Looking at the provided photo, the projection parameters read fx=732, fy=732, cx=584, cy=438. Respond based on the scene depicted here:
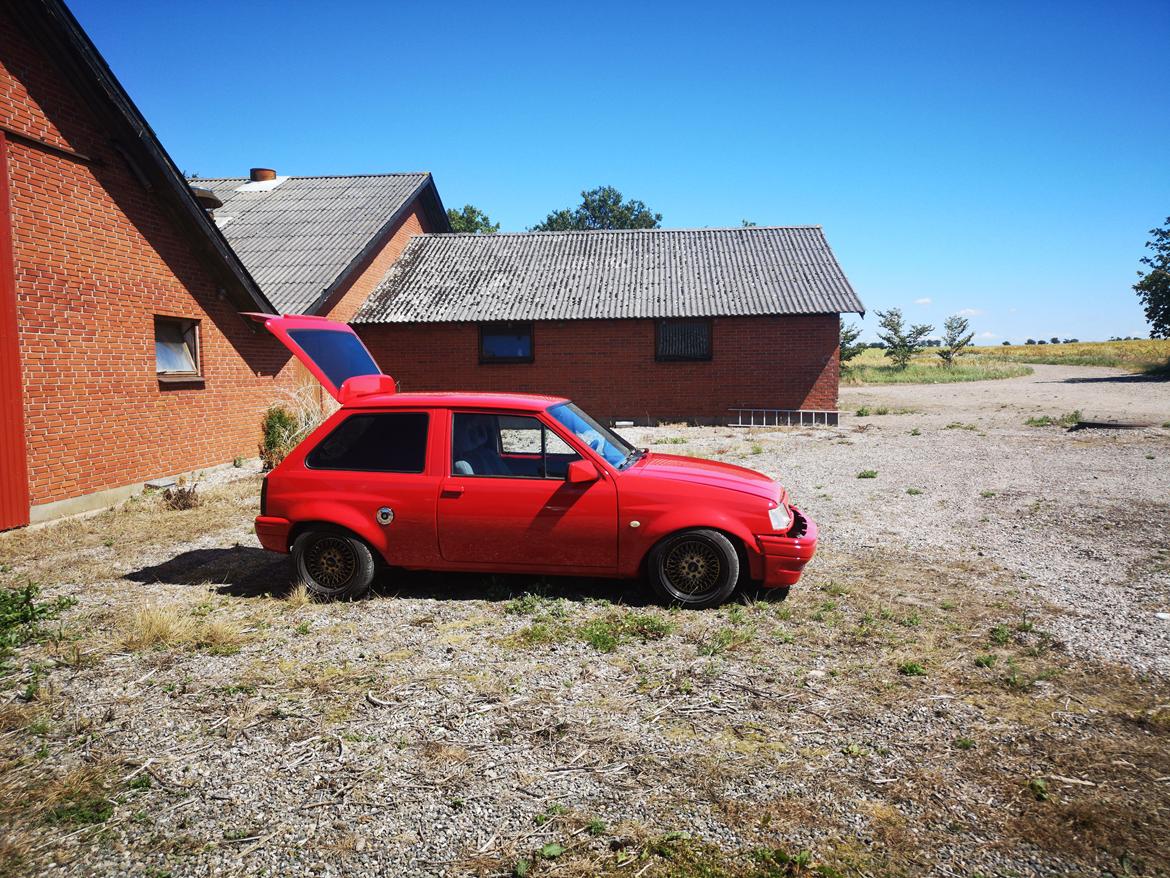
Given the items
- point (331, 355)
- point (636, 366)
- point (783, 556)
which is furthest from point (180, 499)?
point (636, 366)

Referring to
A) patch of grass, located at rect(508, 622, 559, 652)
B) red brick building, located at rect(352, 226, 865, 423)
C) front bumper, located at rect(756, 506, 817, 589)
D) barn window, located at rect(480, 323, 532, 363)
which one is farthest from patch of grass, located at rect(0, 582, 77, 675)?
barn window, located at rect(480, 323, 532, 363)

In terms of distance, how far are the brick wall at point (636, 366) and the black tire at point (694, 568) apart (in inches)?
593

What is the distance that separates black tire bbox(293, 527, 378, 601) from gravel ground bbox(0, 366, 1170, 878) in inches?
7.7

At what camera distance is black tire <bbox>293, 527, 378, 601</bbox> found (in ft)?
18.5

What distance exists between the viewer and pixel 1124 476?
34.9 feet

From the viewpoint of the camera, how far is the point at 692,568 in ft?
17.7

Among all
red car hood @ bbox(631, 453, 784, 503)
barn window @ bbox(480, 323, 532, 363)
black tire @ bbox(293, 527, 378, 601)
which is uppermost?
barn window @ bbox(480, 323, 532, 363)

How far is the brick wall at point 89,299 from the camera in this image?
27.5ft

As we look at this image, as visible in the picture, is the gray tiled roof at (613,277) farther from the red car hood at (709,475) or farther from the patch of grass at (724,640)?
the patch of grass at (724,640)

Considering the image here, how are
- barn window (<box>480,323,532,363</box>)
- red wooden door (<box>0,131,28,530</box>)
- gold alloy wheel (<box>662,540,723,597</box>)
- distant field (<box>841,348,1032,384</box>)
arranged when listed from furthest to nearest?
1. distant field (<box>841,348,1032,384</box>)
2. barn window (<box>480,323,532,363</box>)
3. red wooden door (<box>0,131,28,530</box>)
4. gold alloy wheel (<box>662,540,723,597</box>)

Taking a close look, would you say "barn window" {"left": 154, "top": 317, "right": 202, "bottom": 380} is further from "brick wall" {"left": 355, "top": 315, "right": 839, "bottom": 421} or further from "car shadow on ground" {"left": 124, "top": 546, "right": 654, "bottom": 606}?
"brick wall" {"left": 355, "top": 315, "right": 839, "bottom": 421}

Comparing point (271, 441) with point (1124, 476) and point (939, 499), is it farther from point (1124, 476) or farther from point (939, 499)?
point (1124, 476)

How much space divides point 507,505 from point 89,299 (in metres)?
7.23

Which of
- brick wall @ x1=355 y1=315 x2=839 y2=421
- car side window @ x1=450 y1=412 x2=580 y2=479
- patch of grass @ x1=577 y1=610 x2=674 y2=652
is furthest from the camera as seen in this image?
brick wall @ x1=355 y1=315 x2=839 y2=421
